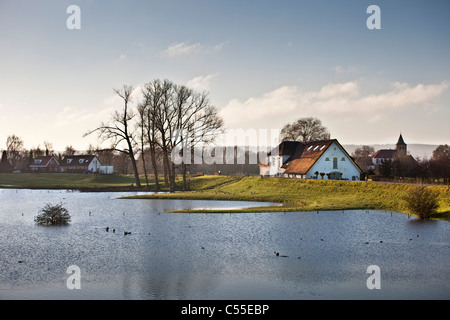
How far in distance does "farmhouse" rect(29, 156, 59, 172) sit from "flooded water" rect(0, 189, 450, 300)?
97.1 meters

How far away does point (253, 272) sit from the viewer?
15898 millimetres

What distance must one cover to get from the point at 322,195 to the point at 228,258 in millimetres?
29216

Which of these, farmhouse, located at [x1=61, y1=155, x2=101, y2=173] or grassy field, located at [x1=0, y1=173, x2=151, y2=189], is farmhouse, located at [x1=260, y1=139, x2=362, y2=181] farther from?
farmhouse, located at [x1=61, y1=155, x2=101, y2=173]

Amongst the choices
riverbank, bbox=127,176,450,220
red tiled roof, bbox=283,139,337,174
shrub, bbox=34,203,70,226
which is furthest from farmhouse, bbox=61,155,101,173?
shrub, bbox=34,203,70,226

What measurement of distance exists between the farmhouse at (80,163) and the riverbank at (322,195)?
6832cm

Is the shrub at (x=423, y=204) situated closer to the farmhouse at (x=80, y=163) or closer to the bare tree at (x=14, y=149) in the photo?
the farmhouse at (x=80, y=163)

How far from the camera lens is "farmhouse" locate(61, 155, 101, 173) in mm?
118562

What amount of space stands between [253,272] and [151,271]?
4069mm

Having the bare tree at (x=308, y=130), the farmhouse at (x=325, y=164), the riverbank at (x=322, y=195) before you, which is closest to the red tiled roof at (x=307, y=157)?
the farmhouse at (x=325, y=164)
